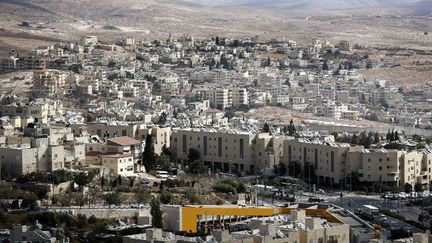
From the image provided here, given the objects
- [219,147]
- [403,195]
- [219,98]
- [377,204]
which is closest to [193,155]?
[219,147]

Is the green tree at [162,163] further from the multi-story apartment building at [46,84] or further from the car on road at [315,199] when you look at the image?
the multi-story apartment building at [46,84]

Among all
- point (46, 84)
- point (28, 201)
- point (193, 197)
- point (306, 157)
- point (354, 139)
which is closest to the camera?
point (28, 201)

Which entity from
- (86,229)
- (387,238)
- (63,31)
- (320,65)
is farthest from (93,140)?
(63,31)

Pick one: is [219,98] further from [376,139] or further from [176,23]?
[176,23]

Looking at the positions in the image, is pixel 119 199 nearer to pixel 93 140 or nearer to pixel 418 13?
pixel 93 140

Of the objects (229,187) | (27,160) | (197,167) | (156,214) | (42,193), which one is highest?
(156,214)

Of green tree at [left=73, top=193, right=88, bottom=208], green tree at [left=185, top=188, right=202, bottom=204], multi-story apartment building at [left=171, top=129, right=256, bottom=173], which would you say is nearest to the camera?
green tree at [left=73, top=193, right=88, bottom=208]

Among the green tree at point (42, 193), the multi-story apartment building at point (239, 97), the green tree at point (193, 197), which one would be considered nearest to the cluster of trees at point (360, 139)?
the green tree at point (193, 197)

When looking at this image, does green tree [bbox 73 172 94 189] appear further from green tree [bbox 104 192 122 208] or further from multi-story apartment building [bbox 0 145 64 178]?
green tree [bbox 104 192 122 208]

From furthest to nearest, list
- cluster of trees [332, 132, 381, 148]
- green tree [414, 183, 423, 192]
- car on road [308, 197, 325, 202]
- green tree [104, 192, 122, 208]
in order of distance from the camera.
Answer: cluster of trees [332, 132, 381, 148] < green tree [414, 183, 423, 192] < car on road [308, 197, 325, 202] < green tree [104, 192, 122, 208]

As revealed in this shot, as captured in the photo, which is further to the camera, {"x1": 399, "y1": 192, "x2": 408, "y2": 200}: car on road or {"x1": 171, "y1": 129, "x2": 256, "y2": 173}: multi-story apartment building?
{"x1": 171, "y1": 129, "x2": 256, "y2": 173}: multi-story apartment building

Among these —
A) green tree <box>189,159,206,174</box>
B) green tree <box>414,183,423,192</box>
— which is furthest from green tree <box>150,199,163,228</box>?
green tree <box>414,183,423,192</box>

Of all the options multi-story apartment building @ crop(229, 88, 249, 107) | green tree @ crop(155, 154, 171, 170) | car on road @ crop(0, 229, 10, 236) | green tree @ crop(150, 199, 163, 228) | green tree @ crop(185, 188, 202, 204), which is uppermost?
car on road @ crop(0, 229, 10, 236)
